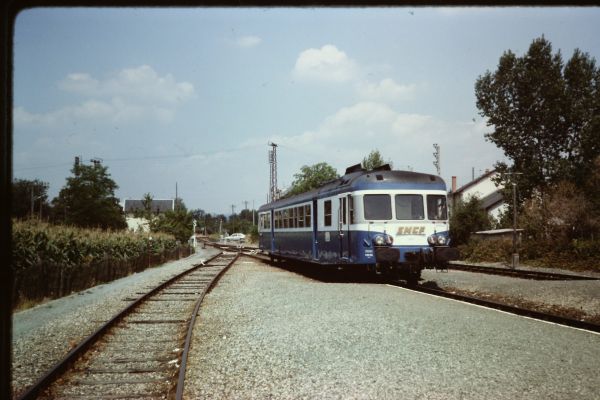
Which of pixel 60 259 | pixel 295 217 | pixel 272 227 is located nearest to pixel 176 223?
pixel 272 227

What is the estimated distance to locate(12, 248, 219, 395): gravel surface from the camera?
5.64 m

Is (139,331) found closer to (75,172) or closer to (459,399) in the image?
(459,399)

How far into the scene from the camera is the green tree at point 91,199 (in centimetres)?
6116

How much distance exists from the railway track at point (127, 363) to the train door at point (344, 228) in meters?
5.42

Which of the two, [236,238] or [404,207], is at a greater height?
[404,207]

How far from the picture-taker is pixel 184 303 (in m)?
10.8

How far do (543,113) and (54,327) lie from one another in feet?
125

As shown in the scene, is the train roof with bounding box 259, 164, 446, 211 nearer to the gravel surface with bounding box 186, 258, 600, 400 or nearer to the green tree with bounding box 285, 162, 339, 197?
the gravel surface with bounding box 186, 258, 600, 400

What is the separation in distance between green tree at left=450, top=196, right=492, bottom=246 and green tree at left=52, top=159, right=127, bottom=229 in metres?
42.3

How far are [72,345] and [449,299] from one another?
24.8ft

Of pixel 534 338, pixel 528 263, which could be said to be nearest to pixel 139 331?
pixel 534 338

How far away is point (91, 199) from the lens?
61906 millimetres

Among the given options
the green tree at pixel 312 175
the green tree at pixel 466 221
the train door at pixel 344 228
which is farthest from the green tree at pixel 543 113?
the train door at pixel 344 228

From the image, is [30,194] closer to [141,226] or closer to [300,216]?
[141,226]
